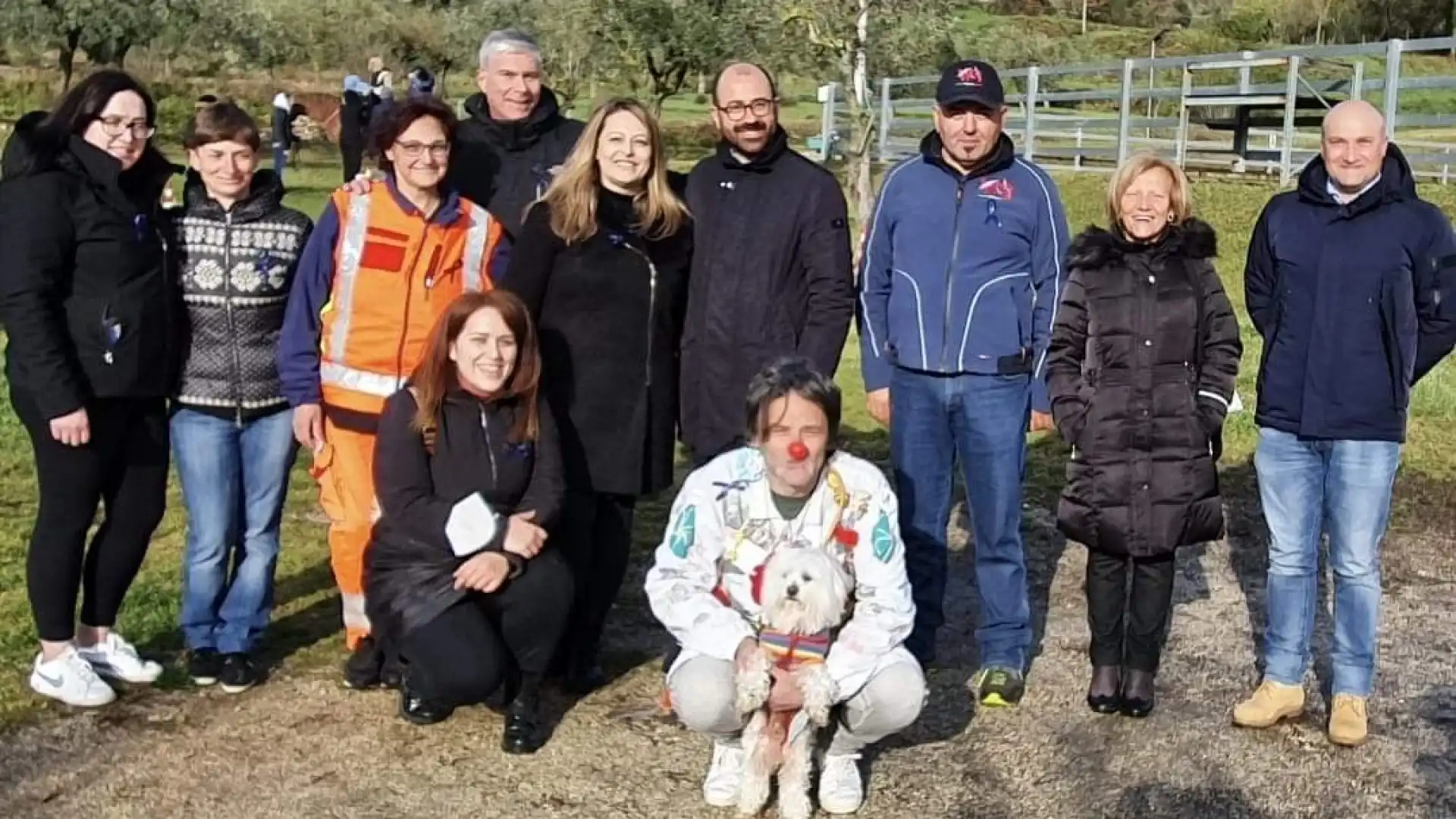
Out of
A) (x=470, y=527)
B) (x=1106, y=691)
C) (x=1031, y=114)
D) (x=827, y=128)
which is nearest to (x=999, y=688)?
(x=1106, y=691)

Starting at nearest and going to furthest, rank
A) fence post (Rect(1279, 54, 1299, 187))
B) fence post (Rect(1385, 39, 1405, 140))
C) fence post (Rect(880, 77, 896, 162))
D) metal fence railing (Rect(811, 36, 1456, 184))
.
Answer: fence post (Rect(1385, 39, 1405, 140)) < metal fence railing (Rect(811, 36, 1456, 184)) < fence post (Rect(1279, 54, 1299, 187)) < fence post (Rect(880, 77, 896, 162))

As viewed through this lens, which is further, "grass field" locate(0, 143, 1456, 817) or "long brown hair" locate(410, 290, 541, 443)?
"long brown hair" locate(410, 290, 541, 443)

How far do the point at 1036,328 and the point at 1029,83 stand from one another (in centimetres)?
1649

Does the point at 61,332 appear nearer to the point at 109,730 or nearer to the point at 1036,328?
the point at 109,730

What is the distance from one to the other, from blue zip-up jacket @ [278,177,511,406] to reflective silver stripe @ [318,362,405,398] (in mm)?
35

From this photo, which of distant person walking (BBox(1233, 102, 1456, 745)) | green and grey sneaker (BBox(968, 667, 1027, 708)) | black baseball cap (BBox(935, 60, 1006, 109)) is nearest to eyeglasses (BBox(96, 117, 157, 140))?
black baseball cap (BBox(935, 60, 1006, 109))

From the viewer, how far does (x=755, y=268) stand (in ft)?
15.7

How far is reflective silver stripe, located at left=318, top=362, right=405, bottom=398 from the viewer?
185 inches

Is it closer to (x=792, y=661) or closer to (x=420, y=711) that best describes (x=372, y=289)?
(x=420, y=711)

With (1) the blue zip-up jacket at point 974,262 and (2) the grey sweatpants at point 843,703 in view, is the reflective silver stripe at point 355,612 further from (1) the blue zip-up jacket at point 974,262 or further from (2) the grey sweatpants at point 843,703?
(1) the blue zip-up jacket at point 974,262

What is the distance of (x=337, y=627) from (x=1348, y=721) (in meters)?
3.35

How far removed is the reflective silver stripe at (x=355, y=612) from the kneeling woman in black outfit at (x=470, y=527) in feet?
1.19

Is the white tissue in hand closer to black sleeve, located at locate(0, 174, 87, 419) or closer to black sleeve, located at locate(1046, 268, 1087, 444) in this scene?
black sleeve, located at locate(0, 174, 87, 419)

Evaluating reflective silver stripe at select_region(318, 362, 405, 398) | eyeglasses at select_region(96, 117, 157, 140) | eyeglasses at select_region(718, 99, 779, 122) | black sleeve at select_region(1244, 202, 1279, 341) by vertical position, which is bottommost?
reflective silver stripe at select_region(318, 362, 405, 398)
